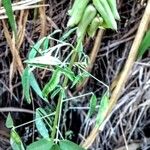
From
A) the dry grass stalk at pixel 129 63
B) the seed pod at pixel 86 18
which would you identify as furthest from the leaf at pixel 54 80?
the dry grass stalk at pixel 129 63

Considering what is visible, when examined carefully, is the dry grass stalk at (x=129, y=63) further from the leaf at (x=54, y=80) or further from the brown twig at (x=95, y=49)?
the leaf at (x=54, y=80)

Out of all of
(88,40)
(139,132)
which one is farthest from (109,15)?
(139,132)

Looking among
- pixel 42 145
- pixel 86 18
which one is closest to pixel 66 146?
pixel 42 145

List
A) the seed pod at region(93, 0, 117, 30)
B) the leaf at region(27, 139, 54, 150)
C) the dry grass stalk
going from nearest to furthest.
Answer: the seed pod at region(93, 0, 117, 30) < the leaf at region(27, 139, 54, 150) < the dry grass stalk

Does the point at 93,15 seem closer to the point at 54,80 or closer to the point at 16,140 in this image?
the point at 54,80

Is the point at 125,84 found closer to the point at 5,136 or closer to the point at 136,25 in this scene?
the point at 136,25

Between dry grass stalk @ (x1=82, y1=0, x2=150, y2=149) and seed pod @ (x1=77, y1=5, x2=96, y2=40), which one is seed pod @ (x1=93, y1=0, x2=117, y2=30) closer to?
seed pod @ (x1=77, y1=5, x2=96, y2=40)

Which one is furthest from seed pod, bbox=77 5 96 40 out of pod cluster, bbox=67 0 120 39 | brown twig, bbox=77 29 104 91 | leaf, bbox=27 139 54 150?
brown twig, bbox=77 29 104 91

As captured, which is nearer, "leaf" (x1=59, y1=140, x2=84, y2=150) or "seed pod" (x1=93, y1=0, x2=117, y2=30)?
"seed pod" (x1=93, y1=0, x2=117, y2=30)
